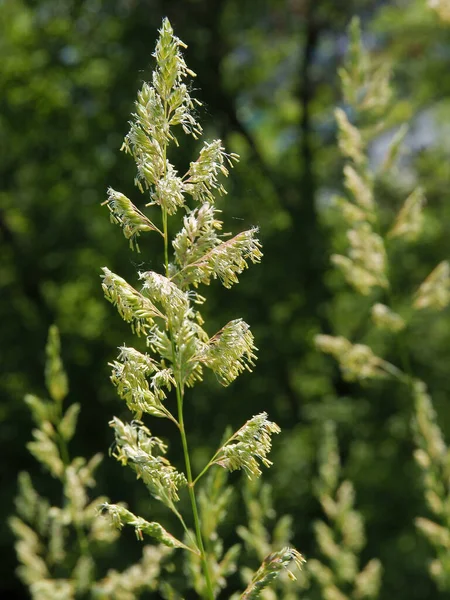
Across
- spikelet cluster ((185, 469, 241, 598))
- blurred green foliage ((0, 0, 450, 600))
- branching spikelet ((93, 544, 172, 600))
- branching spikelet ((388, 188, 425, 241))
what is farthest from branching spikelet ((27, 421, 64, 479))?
blurred green foliage ((0, 0, 450, 600))

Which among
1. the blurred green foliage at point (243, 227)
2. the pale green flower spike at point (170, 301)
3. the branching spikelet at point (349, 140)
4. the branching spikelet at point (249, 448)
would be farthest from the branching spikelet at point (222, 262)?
the blurred green foliage at point (243, 227)

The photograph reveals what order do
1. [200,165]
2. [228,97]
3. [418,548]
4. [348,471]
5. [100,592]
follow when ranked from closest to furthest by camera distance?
[200,165] → [100,592] → [418,548] → [348,471] → [228,97]

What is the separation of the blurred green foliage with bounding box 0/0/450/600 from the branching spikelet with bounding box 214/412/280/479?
7686 millimetres

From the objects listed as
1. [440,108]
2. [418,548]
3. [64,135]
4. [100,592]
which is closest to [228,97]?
[64,135]

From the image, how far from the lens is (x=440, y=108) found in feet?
38.4

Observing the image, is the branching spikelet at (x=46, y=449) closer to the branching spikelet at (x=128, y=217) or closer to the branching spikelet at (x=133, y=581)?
the branching spikelet at (x=133, y=581)

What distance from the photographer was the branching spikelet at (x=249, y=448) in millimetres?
1376

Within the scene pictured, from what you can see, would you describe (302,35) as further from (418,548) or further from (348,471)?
(418,548)

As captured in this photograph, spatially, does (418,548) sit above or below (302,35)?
below

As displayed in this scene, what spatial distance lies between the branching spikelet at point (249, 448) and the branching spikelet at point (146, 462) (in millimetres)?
86

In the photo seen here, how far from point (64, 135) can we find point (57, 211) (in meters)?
0.97

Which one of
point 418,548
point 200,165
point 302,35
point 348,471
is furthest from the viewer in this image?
point 302,35

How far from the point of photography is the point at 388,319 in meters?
Result: 2.57

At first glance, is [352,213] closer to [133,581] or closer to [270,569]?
[133,581]
